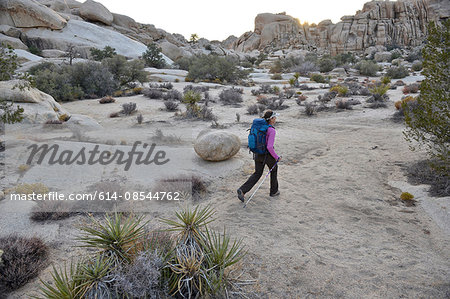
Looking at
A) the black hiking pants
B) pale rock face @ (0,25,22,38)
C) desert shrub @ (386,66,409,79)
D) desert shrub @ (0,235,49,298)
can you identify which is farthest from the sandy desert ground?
pale rock face @ (0,25,22,38)

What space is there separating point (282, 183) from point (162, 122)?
722 cm

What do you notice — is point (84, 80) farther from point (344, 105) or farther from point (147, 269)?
point (147, 269)

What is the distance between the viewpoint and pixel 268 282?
3.31 metres

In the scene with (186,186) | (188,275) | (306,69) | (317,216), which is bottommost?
(317,216)

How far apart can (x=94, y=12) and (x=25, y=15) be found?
1435 centimetres

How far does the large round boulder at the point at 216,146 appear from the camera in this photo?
24.9 feet

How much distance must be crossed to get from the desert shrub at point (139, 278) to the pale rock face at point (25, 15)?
4408 centimetres

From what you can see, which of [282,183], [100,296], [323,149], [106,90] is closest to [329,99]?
[323,149]

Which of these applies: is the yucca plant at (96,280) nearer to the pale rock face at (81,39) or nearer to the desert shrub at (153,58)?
the desert shrub at (153,58)

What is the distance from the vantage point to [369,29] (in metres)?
68.3

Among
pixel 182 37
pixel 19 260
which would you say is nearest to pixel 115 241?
pixel 19 260

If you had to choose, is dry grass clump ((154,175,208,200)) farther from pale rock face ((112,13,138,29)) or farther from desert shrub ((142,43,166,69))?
pale rock face ((112,13,138,29))

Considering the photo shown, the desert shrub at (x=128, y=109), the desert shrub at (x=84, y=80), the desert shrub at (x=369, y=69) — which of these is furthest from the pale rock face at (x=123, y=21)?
the desert shrub at (x=128, y=109)

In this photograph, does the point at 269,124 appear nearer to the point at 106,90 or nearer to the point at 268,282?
the point at 268,282
